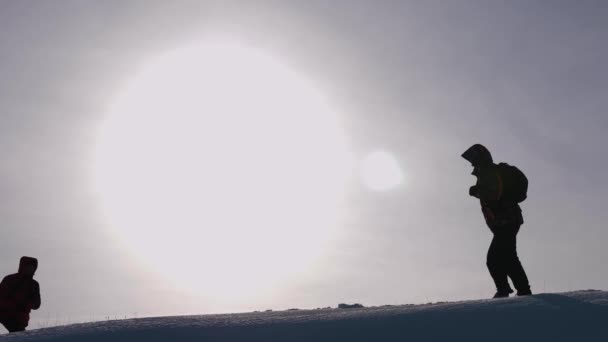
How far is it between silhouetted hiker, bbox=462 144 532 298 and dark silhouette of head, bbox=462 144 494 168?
0.19 ft

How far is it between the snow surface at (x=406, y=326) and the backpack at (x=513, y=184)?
6.97ft

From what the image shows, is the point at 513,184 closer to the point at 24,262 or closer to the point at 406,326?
the point at 406,326

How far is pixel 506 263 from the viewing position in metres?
7.60

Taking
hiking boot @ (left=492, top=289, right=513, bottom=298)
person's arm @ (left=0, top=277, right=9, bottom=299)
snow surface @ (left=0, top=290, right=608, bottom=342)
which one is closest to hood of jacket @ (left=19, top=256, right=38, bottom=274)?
person's arm @ (left=0, top=277, right=9, bottom=299)

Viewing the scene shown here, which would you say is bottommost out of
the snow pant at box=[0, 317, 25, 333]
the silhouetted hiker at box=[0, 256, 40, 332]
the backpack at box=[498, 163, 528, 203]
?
the snow pant at box=[0, 317, 25, 333]

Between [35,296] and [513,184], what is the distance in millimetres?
7447

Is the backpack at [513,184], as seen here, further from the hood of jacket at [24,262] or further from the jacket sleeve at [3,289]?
the jacket sleeve at [3,289]

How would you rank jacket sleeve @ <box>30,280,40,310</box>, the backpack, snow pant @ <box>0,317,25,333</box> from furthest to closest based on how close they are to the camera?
1. jacket sleeve @ <box>30,280,40,310</box>
2. snow pant @ <box>0,317,25,333</box>
3. the backpack

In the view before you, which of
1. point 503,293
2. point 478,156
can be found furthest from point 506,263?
point 478,156

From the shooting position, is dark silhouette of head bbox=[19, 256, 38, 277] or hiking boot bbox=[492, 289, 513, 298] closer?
hiking boot bbox=[492, 289, 513, 298]

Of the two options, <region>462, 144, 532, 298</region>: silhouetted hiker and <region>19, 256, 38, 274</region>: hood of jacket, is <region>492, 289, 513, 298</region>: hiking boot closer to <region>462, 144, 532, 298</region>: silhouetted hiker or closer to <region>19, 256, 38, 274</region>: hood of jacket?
<region>462, 144, 532, 298</region>: silhouetted hiker

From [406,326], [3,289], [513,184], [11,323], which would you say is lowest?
[406,326]

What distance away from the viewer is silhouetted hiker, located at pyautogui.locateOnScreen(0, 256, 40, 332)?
9.35 m

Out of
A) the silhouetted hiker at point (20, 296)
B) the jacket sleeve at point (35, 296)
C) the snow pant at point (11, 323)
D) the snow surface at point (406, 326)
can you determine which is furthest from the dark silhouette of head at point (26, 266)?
the snow surface at point (406, 326)
